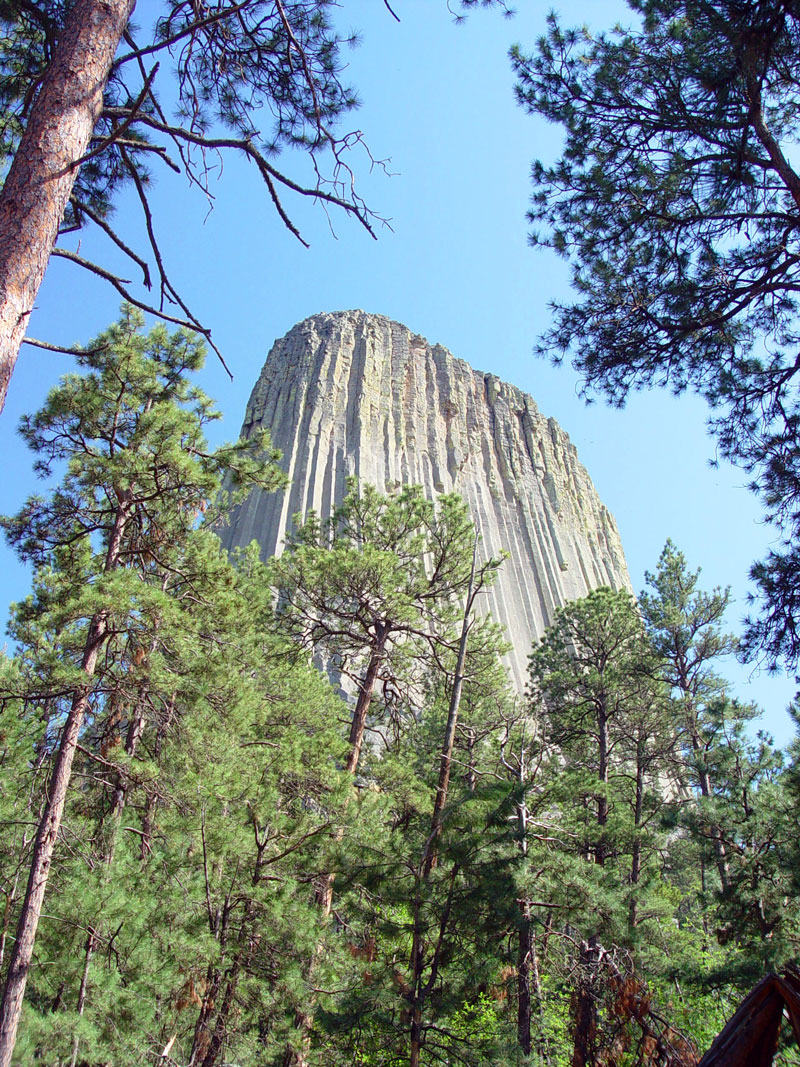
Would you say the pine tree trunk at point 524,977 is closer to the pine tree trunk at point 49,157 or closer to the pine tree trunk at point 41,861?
the pine tree trunk at point 41,861

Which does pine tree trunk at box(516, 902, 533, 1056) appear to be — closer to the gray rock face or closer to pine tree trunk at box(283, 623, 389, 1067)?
pine tree trunk at box(283, 623, 389, 1067)

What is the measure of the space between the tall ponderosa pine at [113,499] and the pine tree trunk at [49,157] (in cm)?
334

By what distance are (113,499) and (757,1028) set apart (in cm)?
682

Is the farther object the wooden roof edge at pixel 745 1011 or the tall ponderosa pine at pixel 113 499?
the tall ponderosa pine at pixel 113 499

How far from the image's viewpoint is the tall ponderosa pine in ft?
19.8

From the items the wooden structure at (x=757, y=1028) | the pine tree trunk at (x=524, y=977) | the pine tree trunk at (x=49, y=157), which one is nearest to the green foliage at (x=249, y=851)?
the pine tree trunk at (x=524, y=977)

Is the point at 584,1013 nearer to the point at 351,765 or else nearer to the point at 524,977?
the point at 524,977

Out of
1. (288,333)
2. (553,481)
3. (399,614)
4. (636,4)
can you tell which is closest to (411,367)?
(288,333)

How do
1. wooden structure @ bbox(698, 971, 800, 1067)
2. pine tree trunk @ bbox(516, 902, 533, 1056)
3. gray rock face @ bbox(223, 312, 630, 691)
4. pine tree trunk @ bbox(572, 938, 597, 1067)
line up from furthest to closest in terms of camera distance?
gray rock face @ bbox(223, 312, 630, 691), pine tree trunk @ bbox(516, 902, 533, 1056), pine tree trunk @ bbox(572, 938, 597, 1067), wooden structure @ bbox(698, 971, 800, 1067)

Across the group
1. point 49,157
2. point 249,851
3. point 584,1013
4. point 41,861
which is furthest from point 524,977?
point 49,157

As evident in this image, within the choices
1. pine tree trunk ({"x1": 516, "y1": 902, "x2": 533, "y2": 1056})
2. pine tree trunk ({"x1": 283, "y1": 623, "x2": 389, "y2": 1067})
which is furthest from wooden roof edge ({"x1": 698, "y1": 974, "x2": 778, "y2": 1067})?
pine tree trunk ({"x1": 283, "y1": 623, "x2": 389, "y2": 1067})

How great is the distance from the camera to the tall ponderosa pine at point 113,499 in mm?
6047

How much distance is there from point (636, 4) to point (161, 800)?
25.6 feet

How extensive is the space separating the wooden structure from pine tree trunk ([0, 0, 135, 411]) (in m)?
2.75
